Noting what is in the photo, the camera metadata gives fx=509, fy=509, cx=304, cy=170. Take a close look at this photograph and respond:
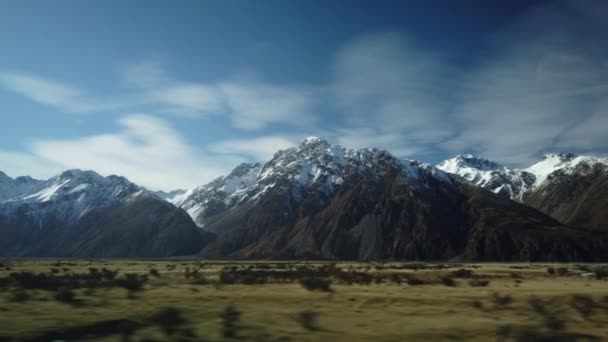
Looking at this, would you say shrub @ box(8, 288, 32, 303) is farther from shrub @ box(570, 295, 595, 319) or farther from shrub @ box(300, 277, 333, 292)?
shrub @ box(570, 295, 595, 319)

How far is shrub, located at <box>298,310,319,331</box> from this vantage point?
2484 centimetres

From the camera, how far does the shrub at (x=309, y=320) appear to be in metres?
24.8

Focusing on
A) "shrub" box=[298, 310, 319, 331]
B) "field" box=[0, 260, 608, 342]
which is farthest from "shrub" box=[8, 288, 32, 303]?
"shrub" box=[298, 310, 319, 331]

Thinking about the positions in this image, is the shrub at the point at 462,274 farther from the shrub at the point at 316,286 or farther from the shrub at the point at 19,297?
A: the shrub at the point at 19,297

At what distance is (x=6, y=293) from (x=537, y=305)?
37894 millimetres

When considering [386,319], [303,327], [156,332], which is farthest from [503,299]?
[156,332]

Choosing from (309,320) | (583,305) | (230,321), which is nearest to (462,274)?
(583,305)

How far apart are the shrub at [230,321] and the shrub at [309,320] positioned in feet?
11.0

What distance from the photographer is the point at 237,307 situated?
105 ft

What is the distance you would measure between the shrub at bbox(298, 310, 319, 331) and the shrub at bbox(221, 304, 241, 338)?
335cm

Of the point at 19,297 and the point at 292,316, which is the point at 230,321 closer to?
the point at 292,316

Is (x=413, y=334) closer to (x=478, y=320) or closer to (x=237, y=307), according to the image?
(x=478, y=320)

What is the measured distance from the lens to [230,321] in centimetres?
2617

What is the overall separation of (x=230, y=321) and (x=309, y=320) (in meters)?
4.13
